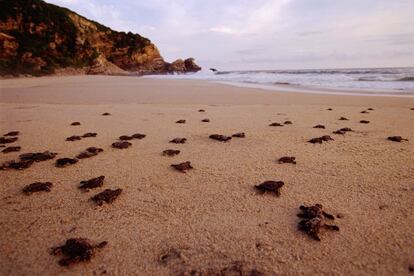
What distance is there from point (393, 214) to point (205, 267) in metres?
1.69

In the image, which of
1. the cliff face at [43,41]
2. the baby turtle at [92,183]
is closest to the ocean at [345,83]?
the baby turtle at [92,183]

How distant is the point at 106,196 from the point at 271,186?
1.61 m

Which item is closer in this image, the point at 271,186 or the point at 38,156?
the point at 271,186

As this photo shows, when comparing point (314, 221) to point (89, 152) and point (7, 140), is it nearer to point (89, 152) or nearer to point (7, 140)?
point (89, 152)

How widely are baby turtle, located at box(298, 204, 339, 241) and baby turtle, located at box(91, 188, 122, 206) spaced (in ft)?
5.57

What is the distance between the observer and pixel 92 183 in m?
2.94

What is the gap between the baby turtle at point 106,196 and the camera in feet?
8.63

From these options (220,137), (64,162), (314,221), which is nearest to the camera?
(314,221)

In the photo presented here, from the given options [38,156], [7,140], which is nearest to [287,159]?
[38,156]

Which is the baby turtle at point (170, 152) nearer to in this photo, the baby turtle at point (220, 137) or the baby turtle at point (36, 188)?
the baby turtle at point (220, 137)

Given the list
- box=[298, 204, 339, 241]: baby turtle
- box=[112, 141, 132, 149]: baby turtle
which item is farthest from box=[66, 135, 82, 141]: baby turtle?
box=[298, 204, 339, 241]: baby turtle

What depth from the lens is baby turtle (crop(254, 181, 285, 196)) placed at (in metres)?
2.77

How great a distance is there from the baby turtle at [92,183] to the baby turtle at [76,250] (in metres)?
0.92

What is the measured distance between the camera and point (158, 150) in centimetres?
414
